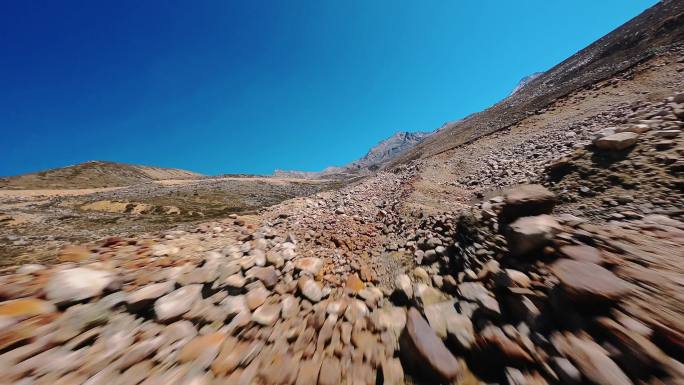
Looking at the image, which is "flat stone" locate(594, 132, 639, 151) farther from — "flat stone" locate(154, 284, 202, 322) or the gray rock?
the gray rock

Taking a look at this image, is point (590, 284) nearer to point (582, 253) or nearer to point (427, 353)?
point (582, 253)

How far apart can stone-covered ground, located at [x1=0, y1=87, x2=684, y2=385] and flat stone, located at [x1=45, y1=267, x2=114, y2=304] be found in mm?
23

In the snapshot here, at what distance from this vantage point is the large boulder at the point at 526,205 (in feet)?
18.6

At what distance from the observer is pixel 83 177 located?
7944 centimetres

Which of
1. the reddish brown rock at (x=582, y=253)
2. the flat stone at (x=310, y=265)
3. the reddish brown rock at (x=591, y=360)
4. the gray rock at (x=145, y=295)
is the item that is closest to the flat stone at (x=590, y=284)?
the reddish brown rock at (x=582, y=253)

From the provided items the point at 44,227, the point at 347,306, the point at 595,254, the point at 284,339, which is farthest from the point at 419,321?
the point at 44,227

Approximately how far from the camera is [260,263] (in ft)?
18.6

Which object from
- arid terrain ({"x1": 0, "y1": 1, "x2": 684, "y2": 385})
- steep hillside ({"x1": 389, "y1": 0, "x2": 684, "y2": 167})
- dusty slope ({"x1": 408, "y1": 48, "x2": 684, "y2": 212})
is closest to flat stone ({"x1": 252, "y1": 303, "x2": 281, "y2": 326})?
arid terrain ({"x1": 0, "y1": 1, "x2": 684, "y2": 385})

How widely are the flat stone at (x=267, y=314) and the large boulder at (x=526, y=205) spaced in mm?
5561

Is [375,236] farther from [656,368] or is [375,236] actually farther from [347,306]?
[656,368]

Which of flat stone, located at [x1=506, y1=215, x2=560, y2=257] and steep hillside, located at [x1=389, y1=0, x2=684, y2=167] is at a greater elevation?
steep hillside, located at [x1=389, y1=0, x2=684, y2=167]

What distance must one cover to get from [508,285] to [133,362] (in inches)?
229

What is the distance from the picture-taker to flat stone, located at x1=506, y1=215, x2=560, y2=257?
14.3 ft

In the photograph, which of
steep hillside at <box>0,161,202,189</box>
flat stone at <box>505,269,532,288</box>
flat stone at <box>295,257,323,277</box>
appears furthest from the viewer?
steep hillside at <box>0,161,202,189</box>
